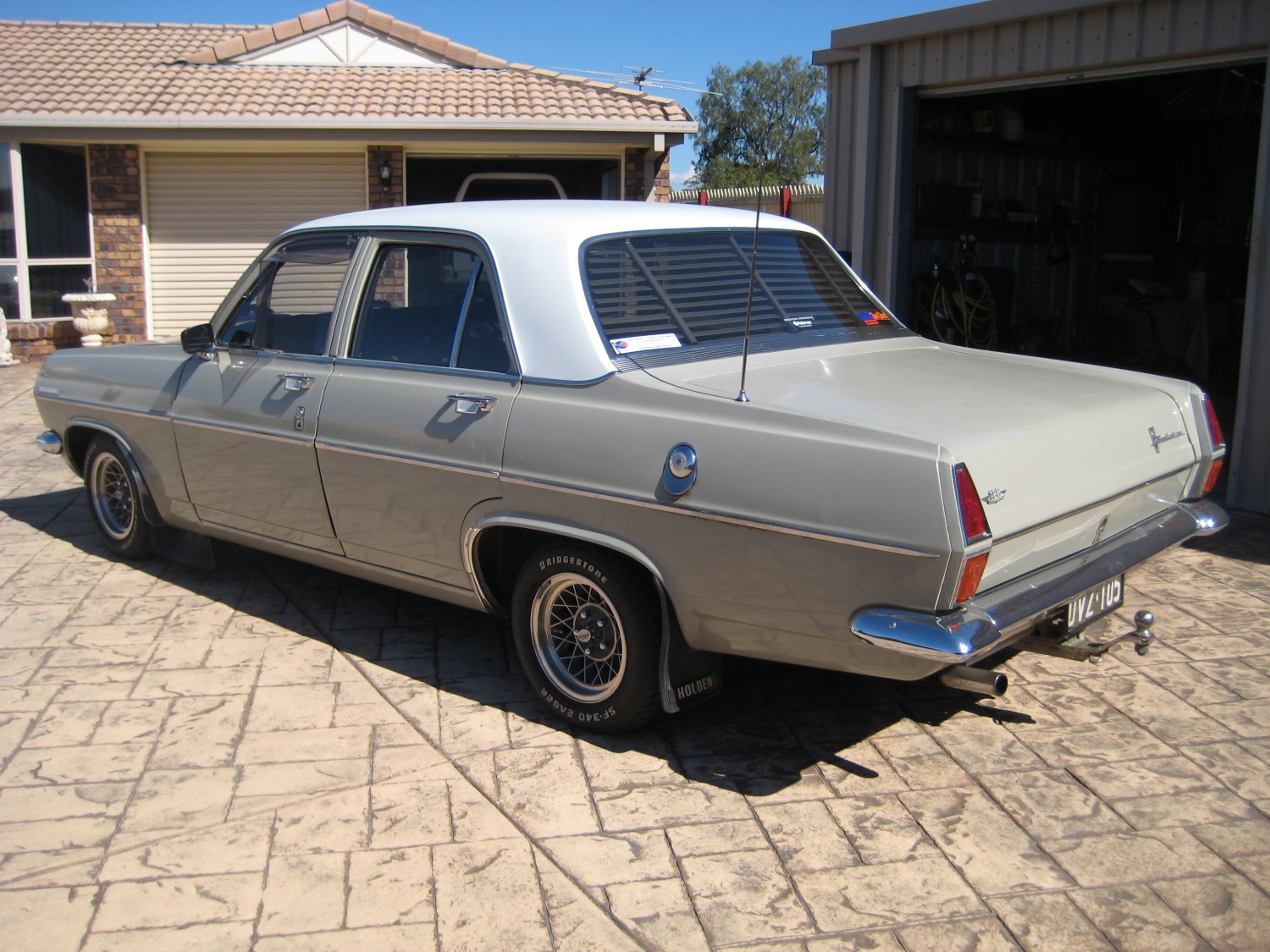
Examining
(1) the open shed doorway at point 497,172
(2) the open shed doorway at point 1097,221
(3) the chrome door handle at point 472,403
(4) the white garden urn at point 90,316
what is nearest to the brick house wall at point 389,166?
(1) the open shed doorway at point 497,172

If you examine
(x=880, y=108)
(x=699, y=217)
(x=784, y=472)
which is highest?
(x=880, y=108)

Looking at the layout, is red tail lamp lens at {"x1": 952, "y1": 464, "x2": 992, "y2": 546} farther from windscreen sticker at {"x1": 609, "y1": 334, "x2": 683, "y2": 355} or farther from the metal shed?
the metal shed

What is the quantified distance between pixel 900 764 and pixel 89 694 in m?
3.04

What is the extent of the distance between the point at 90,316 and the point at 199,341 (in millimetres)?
10222

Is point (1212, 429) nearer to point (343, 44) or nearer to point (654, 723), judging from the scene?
point (654, 723)

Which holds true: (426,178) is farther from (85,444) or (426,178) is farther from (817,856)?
(817,856)

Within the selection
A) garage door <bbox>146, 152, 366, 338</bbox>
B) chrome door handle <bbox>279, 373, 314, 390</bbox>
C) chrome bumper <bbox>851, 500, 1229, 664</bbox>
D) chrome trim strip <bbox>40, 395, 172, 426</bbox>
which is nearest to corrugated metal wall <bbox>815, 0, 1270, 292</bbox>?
chrome bumper <bbox>851, 500, 1229, 664</bbox>

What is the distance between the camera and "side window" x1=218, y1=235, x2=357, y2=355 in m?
4.82

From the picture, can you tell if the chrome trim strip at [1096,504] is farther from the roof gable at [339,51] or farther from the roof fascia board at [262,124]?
the roof gable at [339,51]

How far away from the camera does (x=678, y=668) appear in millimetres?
3777

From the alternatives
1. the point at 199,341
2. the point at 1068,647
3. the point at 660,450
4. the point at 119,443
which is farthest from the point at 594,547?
the point at 119,443

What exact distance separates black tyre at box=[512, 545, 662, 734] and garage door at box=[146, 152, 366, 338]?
11809 mm

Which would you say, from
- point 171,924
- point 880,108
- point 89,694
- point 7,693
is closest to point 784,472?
point 171,924

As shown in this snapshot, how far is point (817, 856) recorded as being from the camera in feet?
10.9
